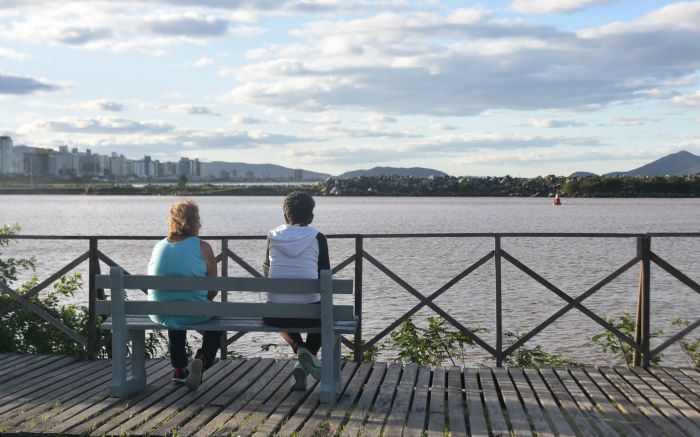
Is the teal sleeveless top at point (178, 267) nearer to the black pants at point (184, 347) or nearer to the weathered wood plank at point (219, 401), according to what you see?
the black pants at point (184, 347)

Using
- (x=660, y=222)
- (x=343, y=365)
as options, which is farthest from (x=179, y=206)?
(x=660, y=222)

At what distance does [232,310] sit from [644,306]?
3.82 metres

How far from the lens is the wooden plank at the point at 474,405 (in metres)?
5.45

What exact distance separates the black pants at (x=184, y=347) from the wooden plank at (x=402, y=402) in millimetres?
1401

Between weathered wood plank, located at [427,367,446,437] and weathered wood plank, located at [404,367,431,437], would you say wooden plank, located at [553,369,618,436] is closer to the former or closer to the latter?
weathered wood plank, located at [427,367,446,437]

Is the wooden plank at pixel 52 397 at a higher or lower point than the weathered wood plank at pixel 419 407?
lower

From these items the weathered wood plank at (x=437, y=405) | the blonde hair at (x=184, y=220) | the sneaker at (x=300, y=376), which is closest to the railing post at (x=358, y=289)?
the weathered wood plank at (x=437, y=405)

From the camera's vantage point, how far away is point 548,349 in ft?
42.6

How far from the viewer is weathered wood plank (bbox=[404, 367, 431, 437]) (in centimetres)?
544

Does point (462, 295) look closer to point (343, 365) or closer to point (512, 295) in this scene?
point (512, 295)

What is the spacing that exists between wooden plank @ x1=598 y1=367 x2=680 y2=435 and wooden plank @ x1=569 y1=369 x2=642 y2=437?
168 mm

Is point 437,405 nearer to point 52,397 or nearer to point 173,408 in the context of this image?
point 173,408

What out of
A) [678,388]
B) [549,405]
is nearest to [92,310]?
[549,405]

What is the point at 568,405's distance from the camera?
6.06 m
